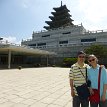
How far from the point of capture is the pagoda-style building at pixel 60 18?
67431mm

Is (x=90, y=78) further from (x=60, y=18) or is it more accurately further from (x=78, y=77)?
(x=60, y=18)

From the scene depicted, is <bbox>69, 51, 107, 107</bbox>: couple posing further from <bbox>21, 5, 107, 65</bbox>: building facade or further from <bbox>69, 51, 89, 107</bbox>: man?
<bbox>21, 5, 107, 65</bbox>: building facade

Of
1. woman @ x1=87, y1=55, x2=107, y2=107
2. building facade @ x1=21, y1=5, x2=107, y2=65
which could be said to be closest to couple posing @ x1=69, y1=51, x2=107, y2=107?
woman @ x1=87, y1=55, x2=107, y2=107

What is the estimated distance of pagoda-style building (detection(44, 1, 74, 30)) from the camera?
6743 cm

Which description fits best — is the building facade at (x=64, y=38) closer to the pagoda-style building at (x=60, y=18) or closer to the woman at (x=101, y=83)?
the pagoda-style building at (x=60, y=18)

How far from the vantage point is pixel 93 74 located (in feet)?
11.9

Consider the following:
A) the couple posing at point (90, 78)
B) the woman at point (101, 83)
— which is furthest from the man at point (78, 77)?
the woman at point (101, 83)

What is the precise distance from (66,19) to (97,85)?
216 feet

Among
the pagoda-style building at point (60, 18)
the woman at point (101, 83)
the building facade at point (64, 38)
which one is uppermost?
the pagoda-style building at point (60, 18)

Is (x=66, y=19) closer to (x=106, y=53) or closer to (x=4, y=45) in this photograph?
(x=106, y=53)

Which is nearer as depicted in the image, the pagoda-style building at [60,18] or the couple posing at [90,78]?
the couple posing at [90,78]

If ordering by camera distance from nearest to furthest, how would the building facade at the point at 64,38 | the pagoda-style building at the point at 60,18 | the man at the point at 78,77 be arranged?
the man at the point at 78,77, the building facade at the point at 64,38, the pagoda-style building at the point at 60,18

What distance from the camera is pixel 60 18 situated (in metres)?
67.9

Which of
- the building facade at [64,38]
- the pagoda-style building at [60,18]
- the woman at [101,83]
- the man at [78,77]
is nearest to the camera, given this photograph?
the woman at [101,83]
